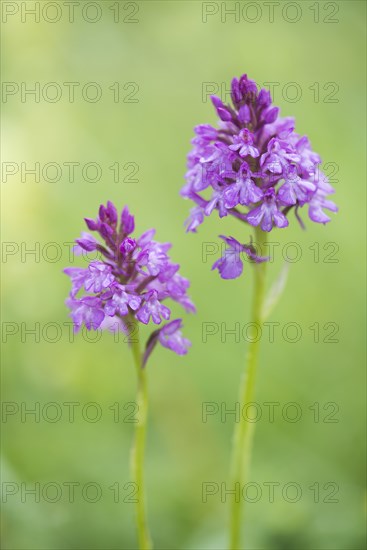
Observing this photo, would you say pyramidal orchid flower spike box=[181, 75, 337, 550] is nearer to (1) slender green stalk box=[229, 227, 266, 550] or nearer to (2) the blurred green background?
(1) slender green stalk box=[229, 227, 266, 550]

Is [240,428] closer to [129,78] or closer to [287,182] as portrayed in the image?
[287,182]

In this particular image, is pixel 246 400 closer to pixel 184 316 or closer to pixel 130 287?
pixel 130 287

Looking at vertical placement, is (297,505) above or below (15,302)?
below

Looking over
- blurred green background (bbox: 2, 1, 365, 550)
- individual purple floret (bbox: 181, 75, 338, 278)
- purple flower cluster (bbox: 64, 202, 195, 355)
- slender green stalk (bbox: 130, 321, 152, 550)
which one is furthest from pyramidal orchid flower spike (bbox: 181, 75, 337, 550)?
blurred green background (bbox: 2, 1, 365, 550)

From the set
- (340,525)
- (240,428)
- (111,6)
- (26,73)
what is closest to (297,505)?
(340,525)

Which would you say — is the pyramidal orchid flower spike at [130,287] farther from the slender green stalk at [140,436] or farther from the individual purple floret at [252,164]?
the individual purple floret at [252,164]

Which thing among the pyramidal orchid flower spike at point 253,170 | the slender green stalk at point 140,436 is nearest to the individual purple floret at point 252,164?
the pyramidal orchid flower spike at point 253,170

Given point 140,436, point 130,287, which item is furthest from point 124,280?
point 140,436
